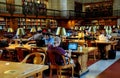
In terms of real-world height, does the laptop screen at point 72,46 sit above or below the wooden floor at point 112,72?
above

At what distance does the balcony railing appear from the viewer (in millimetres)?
14339

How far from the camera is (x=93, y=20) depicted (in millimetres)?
22000

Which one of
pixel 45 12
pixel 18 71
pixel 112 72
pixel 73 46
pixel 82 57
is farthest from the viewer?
pixel 45 12

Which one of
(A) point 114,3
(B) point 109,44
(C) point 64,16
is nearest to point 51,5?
(C) point 64,16

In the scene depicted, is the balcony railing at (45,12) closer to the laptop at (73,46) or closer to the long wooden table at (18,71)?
the laptop at (73,46)

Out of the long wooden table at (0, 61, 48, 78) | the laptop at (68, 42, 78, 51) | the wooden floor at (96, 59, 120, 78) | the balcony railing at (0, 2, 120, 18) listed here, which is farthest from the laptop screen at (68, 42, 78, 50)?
the balcony railing at (0, 2, 120, 18)

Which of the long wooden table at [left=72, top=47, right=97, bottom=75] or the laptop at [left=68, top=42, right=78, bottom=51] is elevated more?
the laptop at [left=68, top=42, right=78, bottom=51]

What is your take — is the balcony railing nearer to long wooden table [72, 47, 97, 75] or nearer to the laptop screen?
the laptop screen

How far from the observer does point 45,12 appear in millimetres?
18234

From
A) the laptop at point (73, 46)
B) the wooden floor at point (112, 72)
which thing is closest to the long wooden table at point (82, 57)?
the laptop at point (73, 46)

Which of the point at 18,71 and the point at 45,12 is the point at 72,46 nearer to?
the point at 18,71

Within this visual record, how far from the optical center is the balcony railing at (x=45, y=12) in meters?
14.3

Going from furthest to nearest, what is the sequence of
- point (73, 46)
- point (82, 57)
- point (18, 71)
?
point (73, 46), point (82, 57), point (18, 71)

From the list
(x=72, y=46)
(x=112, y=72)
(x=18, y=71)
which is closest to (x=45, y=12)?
(x=72, y=46)
